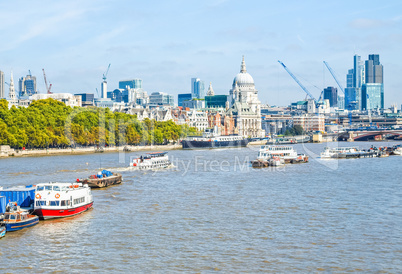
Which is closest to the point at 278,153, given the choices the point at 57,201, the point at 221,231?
the point at 57,201

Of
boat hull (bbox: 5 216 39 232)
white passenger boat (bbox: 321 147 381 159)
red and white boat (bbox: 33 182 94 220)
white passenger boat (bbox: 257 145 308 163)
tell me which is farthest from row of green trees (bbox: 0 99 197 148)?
boat hull (bbox: 5 216 39 232)

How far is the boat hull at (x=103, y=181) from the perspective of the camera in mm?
48625

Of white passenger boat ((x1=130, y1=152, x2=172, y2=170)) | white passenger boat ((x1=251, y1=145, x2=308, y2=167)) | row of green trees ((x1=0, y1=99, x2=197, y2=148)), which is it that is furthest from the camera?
row of green trees ((x1=0, y1=99, x2=197, y2=148))

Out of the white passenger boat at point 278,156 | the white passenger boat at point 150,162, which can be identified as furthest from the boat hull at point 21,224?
the white passenger boat at point 278,156

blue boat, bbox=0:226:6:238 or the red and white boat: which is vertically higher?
the red and white boat

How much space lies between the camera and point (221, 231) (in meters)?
31.5

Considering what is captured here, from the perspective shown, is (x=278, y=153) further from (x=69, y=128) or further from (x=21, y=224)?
(x=21, y=224)

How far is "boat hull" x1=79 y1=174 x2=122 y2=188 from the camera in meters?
48.6

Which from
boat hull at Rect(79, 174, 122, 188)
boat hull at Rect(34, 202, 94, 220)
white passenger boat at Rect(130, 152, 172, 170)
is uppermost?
white passenger boat at Rect(130, 152, 172, 170)

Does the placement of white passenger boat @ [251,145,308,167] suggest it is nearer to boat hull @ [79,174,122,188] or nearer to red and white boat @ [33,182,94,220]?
boat hull @ [79,174,122,188]

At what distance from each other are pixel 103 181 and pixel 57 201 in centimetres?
1419

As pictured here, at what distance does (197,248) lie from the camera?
2816cm

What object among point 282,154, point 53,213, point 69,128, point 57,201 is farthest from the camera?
point 69,128

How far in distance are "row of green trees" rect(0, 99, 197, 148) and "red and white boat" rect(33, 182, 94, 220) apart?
58781 mm
